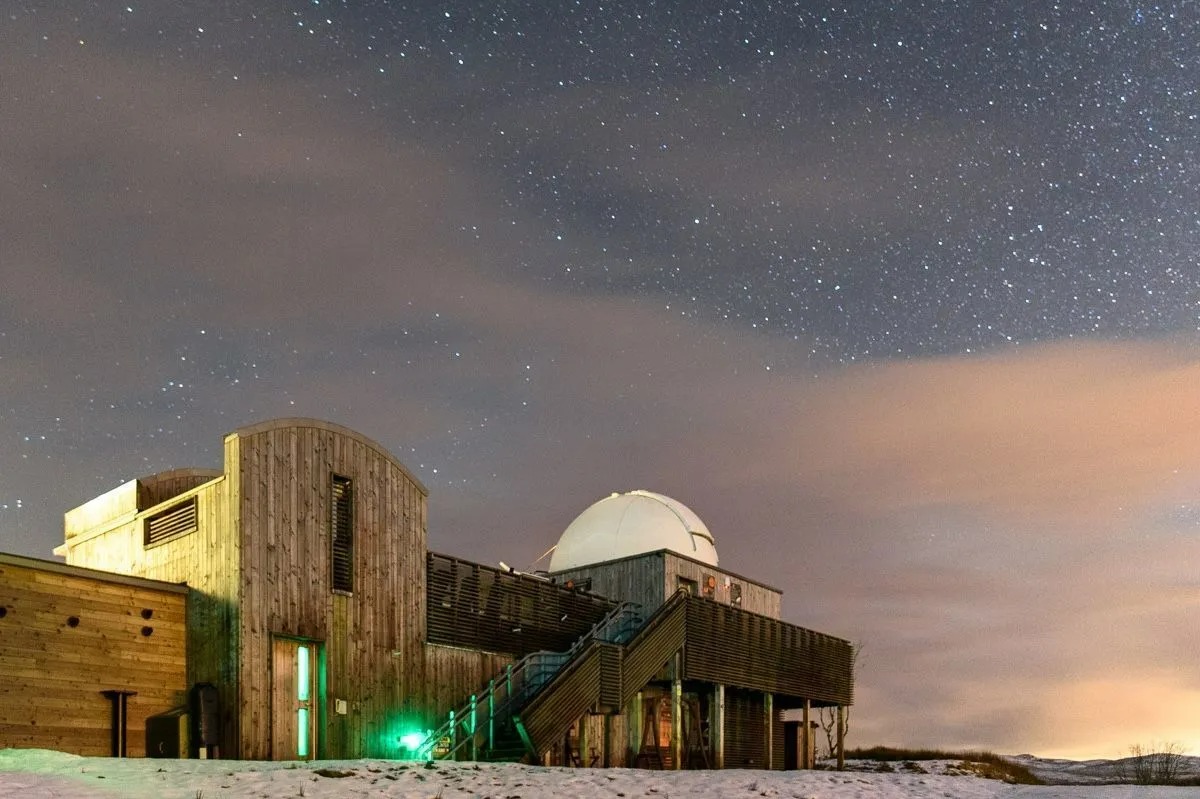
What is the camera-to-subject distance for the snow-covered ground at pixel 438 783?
15.7m

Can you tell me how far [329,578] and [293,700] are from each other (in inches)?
104

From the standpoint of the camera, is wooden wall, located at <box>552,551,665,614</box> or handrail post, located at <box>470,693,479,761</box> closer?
handrail post, located at <box>470,693,479,761</box>

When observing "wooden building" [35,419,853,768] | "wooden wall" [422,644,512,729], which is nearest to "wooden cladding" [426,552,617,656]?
"wooden building" [35,419,853,768]

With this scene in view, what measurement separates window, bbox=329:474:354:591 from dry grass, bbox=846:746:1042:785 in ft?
63.5

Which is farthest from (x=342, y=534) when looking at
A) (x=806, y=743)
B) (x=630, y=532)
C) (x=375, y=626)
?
(x=806, y=743)

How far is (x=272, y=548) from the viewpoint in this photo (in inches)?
935

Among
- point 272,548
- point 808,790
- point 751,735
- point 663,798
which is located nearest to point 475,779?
point 663,798

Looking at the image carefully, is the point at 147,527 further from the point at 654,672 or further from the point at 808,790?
the point at 808,790

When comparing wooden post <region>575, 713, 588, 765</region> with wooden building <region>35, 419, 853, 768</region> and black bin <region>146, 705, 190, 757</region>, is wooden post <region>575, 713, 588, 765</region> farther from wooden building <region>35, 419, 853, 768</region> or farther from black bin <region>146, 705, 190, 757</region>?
black bin <region>146, 705, 190, 757</region>

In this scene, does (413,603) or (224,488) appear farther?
(413,603)

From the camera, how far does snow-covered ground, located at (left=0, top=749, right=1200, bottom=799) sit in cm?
1572

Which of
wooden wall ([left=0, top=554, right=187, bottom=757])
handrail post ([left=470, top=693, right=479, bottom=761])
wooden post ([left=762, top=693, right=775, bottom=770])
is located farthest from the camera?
wooden post ([left=762, top=693, right=775, bottom=770])

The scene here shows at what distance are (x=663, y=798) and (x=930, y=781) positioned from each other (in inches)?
283

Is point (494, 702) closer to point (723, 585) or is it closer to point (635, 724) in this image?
point (635, 724)
